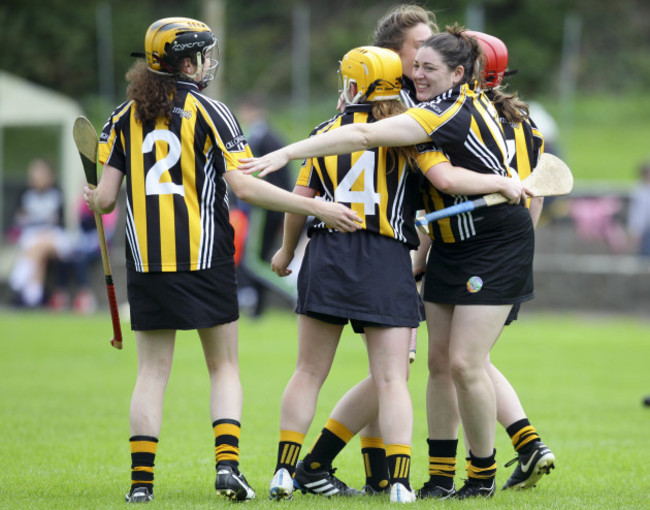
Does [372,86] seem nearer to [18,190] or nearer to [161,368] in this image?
[161,368]

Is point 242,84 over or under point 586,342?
over

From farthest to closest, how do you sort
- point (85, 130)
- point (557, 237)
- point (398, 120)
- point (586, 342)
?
point (557, 237) → point (586, 342) → point (85, 130) → point (398, 120)

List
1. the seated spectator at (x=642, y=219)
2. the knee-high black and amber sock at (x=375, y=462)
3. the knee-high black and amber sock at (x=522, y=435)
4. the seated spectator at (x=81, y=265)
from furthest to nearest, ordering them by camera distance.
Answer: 1. the seated spectator at (x=642, y=219)
2. the seated spectator at (x=81, y=265)
3. the knee-high black and amber sock at (x=522, y=435)
4. the knee-high black and amber sock at (x=375, y=462)

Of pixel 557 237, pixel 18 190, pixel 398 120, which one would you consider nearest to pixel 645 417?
pixel 398 120

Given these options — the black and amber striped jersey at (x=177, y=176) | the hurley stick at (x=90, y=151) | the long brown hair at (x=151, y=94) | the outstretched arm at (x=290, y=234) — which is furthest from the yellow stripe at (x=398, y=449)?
the long brown hair at (x=151, y=94)

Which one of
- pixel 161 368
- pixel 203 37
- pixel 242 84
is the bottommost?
pixel 161 368

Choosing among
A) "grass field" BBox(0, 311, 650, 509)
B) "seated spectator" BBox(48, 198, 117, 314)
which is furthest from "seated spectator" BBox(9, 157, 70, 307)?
"grass field" BBox(0, 311, 650, 509)

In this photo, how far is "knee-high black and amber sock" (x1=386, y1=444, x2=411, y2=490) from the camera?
13.9 feet

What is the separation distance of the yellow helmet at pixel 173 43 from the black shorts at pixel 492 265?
4.27ft

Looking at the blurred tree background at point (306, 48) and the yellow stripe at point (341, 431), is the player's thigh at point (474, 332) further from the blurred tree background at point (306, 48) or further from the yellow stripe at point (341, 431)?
the blurred tree background at point (306, 48)

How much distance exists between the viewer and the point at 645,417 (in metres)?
7.09

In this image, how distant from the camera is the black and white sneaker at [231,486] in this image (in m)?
4.21

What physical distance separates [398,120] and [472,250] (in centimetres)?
66

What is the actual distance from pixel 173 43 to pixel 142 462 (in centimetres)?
169
